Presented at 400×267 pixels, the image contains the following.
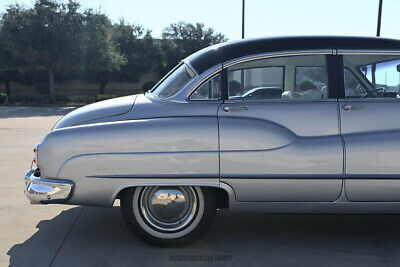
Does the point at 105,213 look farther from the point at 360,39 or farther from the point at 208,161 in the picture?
the point at 360,39

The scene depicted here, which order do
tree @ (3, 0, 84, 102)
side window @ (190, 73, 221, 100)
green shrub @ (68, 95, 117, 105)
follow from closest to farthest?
side window @ (190, 73, 221, 100), tree @ (3, 0, 84, 102), green shrub @ (68, 95, 117, 105)

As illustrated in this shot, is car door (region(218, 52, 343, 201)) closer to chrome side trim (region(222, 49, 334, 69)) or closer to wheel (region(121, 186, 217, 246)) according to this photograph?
chrome side trim (region(222, 49, 334, 69))

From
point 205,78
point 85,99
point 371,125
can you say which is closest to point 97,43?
point 85,99

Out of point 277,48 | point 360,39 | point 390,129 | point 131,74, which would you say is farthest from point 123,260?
point 131,74

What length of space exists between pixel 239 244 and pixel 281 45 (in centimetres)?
184

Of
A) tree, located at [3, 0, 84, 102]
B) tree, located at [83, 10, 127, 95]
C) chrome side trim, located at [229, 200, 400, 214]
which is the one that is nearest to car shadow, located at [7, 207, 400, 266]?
chrome side trim, located at [229, 200, 400, 214]

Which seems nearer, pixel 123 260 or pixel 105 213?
pixel 123 260

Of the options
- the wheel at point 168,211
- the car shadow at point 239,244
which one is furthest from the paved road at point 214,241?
the wheel at point 168,211

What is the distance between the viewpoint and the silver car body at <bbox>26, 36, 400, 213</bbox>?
4121 millimetres

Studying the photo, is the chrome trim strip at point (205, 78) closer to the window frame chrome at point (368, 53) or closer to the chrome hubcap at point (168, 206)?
the chrome hubcap at point (168, 206)

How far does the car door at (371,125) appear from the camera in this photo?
4125 millimetres

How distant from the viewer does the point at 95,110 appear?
444 centimetres

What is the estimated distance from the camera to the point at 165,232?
14.4ft

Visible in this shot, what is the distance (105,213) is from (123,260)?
1485mm
